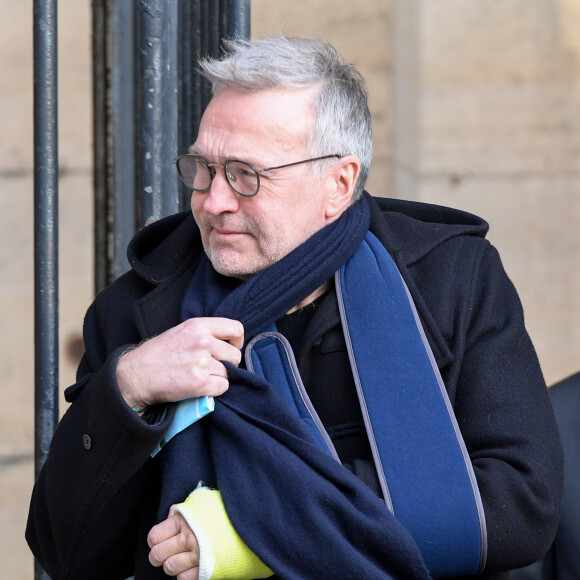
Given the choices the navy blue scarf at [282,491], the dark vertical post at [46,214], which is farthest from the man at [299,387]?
the dark vertical post at [46,214]

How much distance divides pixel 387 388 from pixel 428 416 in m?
0.09

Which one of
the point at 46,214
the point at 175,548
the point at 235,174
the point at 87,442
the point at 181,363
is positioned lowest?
the point at 175,548

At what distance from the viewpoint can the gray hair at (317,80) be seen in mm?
2047

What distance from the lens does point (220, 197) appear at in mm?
2018

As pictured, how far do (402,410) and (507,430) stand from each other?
7.5 inches

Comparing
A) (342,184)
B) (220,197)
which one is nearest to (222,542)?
(220,197)

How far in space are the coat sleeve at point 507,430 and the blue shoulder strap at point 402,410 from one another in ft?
0.18

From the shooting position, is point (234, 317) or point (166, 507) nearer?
point (166, 507)

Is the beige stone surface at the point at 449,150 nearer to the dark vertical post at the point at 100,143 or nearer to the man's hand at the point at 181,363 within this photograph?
the dark vertical post at the point at 100,143

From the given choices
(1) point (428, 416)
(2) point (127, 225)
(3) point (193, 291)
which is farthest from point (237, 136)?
(2) point (127, 225)

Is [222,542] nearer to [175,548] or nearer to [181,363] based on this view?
[175,548]

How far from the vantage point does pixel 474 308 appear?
211 cm

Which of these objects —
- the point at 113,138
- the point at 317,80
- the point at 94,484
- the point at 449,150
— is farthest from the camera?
the point at 449,150

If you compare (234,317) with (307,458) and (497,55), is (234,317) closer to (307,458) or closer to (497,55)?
(307,458)
